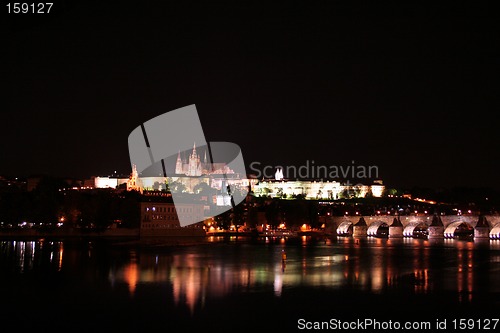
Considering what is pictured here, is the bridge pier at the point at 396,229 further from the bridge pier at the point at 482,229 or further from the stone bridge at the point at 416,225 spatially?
the bridge pier at the point at 482,229

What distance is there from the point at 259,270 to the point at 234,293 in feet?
20.0

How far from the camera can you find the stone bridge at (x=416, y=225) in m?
55.9

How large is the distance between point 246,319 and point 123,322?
2.61 meters

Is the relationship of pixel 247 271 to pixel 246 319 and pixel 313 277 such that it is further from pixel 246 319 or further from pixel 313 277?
pixel 246 319

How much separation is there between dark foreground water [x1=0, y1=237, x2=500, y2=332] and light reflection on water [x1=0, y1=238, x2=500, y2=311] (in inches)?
1.4

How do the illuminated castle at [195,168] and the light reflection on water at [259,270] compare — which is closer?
the light reflection on water at [259,270]

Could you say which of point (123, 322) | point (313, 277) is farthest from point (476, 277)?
point (123, 322)

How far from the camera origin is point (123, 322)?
13914 mm

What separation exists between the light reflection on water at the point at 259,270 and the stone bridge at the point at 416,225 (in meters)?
24.7

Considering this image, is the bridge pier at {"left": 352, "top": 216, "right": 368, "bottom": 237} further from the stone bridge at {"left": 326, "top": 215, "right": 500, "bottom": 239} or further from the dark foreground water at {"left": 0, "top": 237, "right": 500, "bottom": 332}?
the dark foreground water at {"left": 0, "top": 237, "right": 500, "bottom": 332}

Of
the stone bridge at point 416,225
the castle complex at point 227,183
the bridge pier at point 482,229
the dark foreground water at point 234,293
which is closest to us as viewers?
the dark foreground water at point 234,293

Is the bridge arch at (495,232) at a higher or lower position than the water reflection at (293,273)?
higher

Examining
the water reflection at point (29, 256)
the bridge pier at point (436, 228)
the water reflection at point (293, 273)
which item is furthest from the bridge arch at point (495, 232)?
the water reflection at point (29, 256)

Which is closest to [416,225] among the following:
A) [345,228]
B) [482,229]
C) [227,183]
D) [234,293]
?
[482,229]
